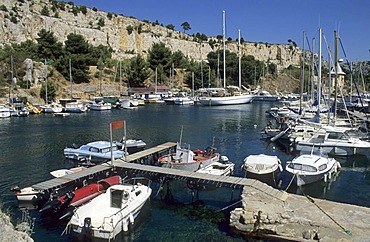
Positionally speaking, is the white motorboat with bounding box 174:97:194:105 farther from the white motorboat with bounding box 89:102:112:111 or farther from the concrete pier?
the concrete pier

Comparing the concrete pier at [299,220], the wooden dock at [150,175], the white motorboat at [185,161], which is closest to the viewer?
the concrete pier at [299,220]

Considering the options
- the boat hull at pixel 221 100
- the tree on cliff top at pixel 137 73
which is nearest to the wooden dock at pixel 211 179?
the boat hull at pixel 221 100

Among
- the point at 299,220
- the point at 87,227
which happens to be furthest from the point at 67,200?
the point at 299,220

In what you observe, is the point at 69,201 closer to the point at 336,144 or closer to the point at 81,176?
the point at 81,176

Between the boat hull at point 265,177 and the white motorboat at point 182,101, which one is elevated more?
the white motorboat at point 182,101

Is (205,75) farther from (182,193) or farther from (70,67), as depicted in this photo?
(182,193)

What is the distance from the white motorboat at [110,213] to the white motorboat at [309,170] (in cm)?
923

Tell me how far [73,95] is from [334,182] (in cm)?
6494

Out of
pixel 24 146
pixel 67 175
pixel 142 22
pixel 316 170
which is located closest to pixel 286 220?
pixel 316 170

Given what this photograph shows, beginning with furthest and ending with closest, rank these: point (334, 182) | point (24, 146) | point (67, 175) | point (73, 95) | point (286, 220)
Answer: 1. point (73, 95)
2. point (24, 146)
3. point (334, 182)
4. point (67, 175)
5. point (286, 220)

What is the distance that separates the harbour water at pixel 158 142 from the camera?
15.5 meters

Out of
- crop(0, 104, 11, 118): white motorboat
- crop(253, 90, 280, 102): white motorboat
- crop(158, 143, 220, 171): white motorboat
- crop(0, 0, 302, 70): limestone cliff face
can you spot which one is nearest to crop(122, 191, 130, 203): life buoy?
crop(158, 143, 220, 171): white motorboat

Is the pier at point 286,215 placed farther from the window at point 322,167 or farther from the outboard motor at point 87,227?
the window at point 322,167

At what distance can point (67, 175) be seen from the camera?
18891 mm
